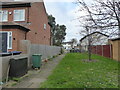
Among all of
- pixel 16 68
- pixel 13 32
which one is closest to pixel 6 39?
pixel 13 32

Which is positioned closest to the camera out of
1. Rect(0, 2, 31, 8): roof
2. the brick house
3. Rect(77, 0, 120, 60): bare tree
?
Rect(77, 0, 120, 60): bare tree

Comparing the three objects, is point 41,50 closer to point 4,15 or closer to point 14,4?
point 14,4

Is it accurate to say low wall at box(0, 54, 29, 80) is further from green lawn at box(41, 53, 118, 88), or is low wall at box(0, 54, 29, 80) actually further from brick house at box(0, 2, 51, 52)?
brick house at box(0, 2, 51, 52)

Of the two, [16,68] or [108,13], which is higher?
[108,13]

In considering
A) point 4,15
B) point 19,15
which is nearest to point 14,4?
point 19,15

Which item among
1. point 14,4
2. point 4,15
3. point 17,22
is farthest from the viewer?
point 4,15

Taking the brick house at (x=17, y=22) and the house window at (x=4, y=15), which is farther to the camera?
the house window at (x=4, y=15)

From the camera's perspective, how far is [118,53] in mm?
14305

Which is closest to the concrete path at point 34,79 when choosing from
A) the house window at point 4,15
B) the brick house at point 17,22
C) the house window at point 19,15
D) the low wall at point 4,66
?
the low wall at point 4,66

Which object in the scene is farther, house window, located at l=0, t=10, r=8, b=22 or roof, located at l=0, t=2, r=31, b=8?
house window, located at l=0, t=10, r=8, b=22

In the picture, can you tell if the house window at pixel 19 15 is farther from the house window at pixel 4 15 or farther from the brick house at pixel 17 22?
the house window at pixel 4 15

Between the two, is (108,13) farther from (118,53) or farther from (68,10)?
(118,53)

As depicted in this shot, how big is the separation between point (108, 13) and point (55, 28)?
59696 millimetres

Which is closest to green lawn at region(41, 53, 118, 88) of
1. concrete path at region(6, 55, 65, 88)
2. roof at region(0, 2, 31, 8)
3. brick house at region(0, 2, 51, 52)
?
concrete path at region(6, 55, 65, 88)
